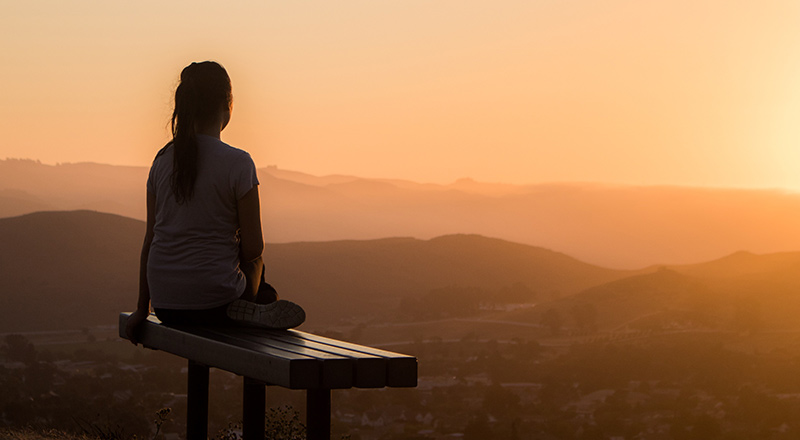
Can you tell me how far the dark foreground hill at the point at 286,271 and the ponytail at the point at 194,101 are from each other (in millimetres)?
132029

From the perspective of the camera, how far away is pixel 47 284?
14188cm

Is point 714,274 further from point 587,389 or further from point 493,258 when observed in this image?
point 587,389

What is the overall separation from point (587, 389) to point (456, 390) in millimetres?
15073

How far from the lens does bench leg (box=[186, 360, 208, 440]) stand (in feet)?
20.5

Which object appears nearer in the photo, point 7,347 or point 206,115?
point 206,115

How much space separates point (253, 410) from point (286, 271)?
526 feet

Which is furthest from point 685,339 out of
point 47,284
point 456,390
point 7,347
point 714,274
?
point 47,284

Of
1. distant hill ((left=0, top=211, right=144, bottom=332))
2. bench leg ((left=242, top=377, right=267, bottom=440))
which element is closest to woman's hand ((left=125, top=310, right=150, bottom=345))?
bench leg ((left=242, top=377, right=267, bottom=440))

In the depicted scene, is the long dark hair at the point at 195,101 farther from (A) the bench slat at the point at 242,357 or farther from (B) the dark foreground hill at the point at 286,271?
(B) the dark foreground hill at the point at 286,271

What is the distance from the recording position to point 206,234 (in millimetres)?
5555

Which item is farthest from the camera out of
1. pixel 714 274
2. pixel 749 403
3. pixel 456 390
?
pixel 714 274

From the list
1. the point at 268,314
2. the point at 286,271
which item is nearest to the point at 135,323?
the point at 268,314

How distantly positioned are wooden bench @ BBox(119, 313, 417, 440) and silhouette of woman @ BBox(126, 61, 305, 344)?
142 mm

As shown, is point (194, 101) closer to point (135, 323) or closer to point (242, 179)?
point (242, 179)
